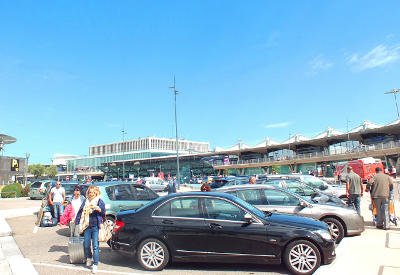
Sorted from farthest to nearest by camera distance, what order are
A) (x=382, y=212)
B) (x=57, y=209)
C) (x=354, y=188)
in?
(x=57, y=209) → (x=354, y=188) → (x=382, y=212)

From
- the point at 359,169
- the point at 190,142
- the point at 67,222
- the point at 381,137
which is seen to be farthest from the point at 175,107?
the point at 190,142

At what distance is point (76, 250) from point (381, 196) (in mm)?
8508

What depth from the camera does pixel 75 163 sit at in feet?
596

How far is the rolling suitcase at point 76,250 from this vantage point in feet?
25.8

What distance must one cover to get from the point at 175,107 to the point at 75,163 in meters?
149

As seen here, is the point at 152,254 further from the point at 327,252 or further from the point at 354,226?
the point at 354,226

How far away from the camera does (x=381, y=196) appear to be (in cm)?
1118

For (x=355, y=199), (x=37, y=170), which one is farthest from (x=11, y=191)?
(x=37, y=170)

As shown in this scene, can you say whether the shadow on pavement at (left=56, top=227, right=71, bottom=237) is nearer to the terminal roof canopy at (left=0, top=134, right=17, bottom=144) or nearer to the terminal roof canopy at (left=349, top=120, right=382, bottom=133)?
the terminal roof canopy at (left=0, top=134, right=17, bottom=144)

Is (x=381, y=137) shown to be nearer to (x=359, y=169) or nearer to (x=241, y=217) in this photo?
(x=359, y=169)

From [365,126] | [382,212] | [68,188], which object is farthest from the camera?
[365,126]

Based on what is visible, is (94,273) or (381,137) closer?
(94,273)

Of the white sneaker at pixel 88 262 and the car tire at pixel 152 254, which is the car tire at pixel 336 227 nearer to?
the car tire at pixel 152 254

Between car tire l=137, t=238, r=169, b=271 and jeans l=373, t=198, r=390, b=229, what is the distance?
708 centimetres
